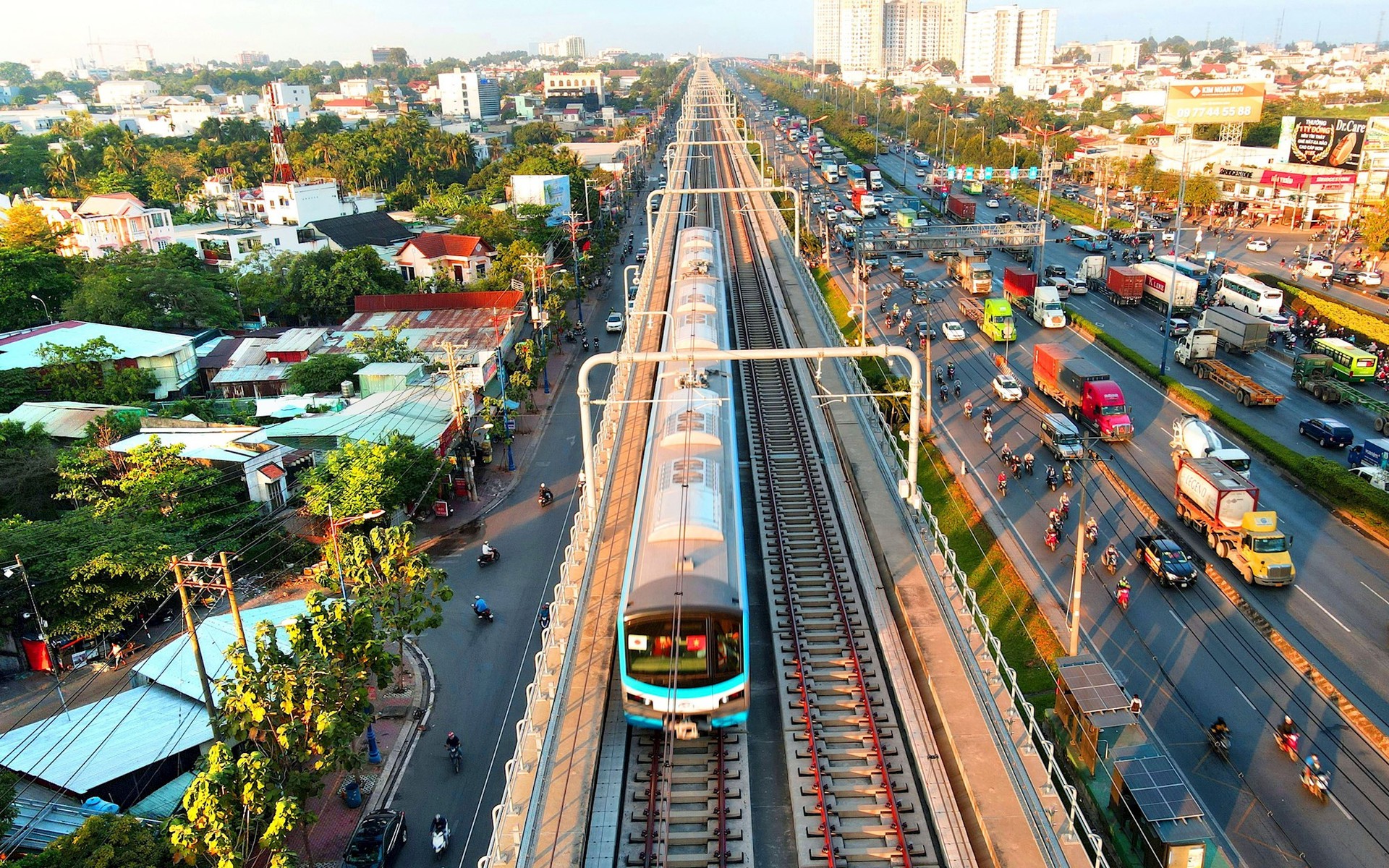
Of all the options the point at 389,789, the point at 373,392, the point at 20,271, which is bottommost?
the point at 389,789

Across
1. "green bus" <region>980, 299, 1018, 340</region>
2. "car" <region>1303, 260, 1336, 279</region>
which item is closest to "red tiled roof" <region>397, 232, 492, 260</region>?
"green bus" <region>980, 299, 1018, 340</region>

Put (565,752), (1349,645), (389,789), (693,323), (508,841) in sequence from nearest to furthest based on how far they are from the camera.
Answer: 1. (508,841)
2. (565,752)
3. (389,789)
4. (1349,645)
5. (693,323)

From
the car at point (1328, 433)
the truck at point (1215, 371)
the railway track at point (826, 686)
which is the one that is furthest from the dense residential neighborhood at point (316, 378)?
the car at point (1328, 433)

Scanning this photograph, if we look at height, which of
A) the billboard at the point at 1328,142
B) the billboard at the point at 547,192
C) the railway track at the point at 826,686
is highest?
the billboard at the point at 1328,142

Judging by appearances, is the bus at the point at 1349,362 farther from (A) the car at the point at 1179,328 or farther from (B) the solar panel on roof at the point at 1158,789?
(B) the solar panel on roof at the point at 1158,789

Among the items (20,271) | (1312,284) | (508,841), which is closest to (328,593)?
(508,841)

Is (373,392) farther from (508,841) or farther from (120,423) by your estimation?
Answer: (508,841)

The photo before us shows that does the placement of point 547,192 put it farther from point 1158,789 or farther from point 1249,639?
point 1158,789
